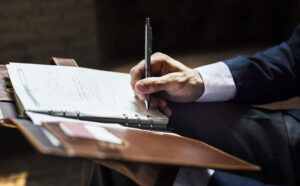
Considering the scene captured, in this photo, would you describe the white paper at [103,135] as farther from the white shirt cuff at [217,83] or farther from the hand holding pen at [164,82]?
the white shirt cuff at [217,83]

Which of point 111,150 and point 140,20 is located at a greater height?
point 111,150

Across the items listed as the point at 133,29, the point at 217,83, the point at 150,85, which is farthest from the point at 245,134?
the point at 133,29

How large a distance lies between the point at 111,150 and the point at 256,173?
44 cm

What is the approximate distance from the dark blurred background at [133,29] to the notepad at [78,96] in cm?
98

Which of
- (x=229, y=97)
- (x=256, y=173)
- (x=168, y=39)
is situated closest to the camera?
(x=256, y=173)

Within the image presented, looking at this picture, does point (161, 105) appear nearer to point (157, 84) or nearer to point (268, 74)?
point (157, 84)

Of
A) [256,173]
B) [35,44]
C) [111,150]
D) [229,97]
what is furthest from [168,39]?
[111,150]

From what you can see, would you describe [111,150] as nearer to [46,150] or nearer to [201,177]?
[46,150]

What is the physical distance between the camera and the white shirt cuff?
2.76ft

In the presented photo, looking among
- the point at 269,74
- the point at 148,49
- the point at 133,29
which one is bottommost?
the point at 133,29

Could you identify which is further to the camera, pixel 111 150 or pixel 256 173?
pixel 256 173

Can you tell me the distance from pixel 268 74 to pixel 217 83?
0.52ft

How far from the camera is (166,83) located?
0.73m

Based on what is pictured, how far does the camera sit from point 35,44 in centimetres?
189
